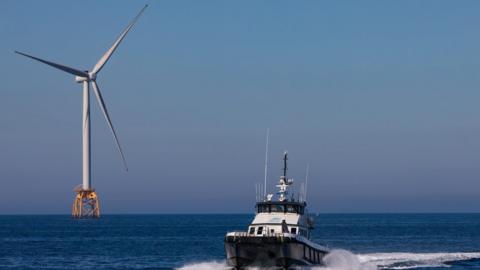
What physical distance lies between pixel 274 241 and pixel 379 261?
98.4 feet

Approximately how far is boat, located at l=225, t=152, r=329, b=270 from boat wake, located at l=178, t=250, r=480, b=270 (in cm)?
236

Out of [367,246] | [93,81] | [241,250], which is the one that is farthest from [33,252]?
[93,81]

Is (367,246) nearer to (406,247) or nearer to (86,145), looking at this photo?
(406,247)

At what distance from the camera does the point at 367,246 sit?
126375mm

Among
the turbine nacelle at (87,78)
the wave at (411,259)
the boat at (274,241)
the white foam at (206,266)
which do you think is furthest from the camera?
the turbine nacelle at (87,78)

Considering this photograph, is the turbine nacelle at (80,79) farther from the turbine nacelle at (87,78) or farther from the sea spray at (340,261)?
the sea spray at (340,261)

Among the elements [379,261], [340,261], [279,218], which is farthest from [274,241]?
[379,261]

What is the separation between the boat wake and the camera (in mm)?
79000

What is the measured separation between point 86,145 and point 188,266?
115206 millimetres

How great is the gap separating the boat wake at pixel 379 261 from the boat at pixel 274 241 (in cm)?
236

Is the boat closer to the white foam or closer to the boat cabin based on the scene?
the boat cabin

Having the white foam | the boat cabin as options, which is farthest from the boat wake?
the boat cabin

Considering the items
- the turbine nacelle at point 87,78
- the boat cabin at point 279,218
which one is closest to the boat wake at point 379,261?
the boat cabin at point 279,218

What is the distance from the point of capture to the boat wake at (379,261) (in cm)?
7900
